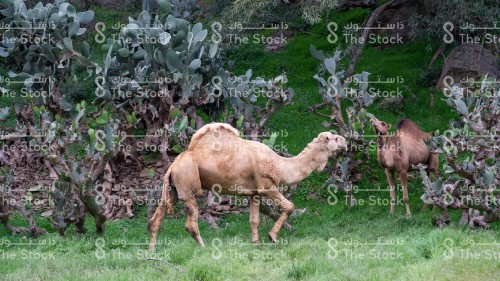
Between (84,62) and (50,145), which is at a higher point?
(84,62)

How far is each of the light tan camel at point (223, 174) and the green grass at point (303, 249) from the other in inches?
19.4

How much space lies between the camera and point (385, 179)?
17281mm

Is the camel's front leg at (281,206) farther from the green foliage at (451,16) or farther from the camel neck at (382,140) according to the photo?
the green foliage at (451,16)

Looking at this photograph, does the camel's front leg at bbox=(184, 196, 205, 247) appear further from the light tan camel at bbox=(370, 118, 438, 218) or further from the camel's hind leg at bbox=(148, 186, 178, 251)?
the light tan camel at bbox=(370, 118, 438, 218)

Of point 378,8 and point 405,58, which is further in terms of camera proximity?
point 405,58

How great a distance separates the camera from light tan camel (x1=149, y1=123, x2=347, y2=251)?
12.7m

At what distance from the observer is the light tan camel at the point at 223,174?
12.7 metres

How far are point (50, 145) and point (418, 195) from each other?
7.42 meters

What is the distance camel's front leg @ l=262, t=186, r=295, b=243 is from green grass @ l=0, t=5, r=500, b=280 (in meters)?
0.32

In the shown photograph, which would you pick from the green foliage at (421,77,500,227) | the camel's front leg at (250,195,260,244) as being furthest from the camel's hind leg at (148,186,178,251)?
the green foliage at (421,77,500,227)

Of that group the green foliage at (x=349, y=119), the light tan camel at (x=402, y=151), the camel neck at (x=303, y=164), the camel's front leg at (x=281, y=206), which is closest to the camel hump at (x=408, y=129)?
the light tan camel at (x=402, y=151)

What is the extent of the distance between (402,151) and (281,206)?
3433 millimetres

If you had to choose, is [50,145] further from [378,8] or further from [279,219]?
[378,8]

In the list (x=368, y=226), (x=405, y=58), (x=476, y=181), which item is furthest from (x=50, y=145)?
(x=405, y=58)
